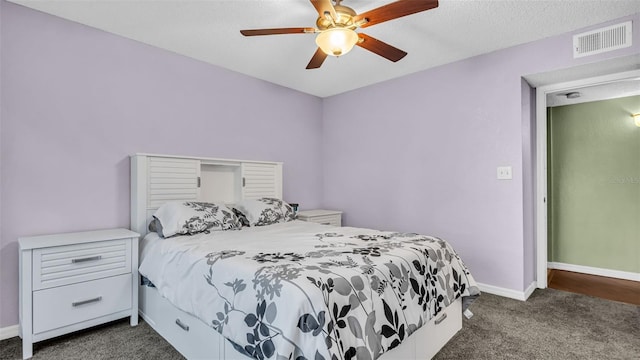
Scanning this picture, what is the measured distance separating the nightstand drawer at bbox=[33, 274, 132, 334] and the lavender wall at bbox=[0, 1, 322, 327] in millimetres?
508

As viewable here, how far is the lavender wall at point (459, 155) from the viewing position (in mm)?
2863

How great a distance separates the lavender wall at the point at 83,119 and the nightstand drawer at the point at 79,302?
0.51 meters

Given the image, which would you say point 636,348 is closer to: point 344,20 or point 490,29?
point 490,29

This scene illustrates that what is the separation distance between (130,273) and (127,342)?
47 centimetres

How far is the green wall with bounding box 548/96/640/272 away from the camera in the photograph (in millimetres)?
3396

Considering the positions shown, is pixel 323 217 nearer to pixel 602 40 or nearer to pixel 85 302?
pixel 85 302

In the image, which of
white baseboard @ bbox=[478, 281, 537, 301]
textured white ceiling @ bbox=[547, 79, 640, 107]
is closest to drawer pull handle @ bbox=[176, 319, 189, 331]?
white baseboard @ bbox=[478, 281, 537, 301]

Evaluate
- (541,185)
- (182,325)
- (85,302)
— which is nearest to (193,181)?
(85,302)

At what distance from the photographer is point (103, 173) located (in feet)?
8.48

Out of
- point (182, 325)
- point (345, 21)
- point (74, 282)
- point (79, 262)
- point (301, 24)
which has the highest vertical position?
point (301, 24)

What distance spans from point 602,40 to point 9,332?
495cm

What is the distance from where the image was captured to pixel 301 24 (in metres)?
2.43

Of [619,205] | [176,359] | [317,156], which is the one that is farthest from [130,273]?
[619,205]

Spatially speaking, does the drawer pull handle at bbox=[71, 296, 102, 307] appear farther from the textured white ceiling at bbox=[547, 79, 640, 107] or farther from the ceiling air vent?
the textured white ceiling at bbox=[547, 79, 640, 107]
